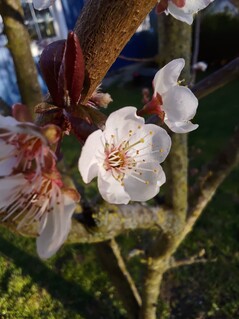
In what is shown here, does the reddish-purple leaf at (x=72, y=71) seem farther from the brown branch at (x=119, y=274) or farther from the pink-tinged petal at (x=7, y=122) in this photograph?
the brown branch at (x=119, y=274)

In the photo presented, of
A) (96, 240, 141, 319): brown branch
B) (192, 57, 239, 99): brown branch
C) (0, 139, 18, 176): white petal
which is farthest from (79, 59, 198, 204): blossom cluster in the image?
(96, 240, 141, 319): brown branch

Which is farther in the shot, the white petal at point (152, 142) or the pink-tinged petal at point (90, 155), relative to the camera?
the white petal at point (152, 142)

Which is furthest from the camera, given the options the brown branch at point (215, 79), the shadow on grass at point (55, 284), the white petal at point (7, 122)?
the shadow on grass at point (55, 284)

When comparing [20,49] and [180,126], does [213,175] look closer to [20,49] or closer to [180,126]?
[20,49]

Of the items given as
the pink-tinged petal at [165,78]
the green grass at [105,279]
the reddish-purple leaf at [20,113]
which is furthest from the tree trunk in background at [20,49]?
the reddish-purple leaf at [20,113]

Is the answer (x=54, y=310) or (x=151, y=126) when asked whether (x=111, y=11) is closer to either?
(x=151, y=126)

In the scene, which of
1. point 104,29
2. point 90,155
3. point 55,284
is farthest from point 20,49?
point 55,284

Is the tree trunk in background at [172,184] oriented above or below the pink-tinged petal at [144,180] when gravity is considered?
below
